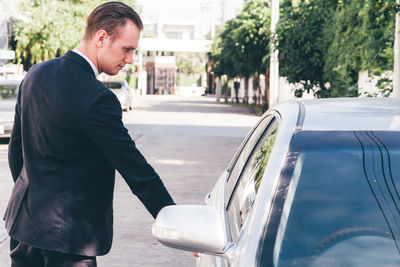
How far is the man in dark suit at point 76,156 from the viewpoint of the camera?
110 inches

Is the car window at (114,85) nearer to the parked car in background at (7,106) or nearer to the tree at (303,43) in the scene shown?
the tree at (303,43)

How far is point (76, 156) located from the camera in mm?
2846

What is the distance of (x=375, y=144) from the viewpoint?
2.75 meters

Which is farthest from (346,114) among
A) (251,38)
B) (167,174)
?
(251,38)

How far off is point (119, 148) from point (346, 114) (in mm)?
938

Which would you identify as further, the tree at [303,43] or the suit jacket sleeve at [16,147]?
the tree at [303,43]

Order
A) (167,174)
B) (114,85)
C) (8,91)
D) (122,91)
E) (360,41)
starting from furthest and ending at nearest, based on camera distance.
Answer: (114,85) → (122,91) → (8,91) → (360,41) → (167,174)

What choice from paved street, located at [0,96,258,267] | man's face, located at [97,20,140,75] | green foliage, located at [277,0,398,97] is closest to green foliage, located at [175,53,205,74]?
paved street, located at [0,96,258,267]

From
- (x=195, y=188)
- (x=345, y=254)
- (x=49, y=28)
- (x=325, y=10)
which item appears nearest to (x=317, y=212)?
(x=345, y=254)

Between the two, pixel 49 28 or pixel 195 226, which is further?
pixel 49 28

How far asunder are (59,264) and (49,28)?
30.1m

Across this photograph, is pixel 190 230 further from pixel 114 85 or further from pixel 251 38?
pixel 251 38

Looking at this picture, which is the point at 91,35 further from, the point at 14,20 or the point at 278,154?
the point at 14,20

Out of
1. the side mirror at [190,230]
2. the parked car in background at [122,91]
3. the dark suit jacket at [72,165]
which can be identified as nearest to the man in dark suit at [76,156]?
the dark suit jacket at [72,165]
